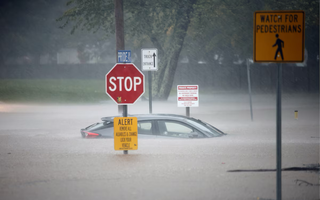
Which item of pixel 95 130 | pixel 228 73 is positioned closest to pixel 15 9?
pixel 228 73

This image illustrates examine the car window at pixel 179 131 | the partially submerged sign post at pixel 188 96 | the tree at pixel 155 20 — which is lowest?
the car window at pixel 179 131

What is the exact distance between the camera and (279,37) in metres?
5.21

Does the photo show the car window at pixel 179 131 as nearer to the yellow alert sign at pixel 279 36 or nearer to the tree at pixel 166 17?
the yellow alert sign at pixel 279 36

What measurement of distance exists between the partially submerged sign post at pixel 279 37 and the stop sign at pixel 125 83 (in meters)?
3.78

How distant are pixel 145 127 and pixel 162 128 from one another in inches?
16.5

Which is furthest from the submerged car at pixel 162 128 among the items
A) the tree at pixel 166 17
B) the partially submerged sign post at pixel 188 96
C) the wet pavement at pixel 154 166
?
the tree at pixel 166 17

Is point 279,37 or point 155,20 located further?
point 155,20

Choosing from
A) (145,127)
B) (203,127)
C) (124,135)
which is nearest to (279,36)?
(124,135)

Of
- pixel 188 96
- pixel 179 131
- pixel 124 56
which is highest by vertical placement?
pixel 124 56

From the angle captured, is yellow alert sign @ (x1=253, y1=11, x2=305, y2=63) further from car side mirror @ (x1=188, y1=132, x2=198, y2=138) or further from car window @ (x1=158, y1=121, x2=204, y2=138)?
car side mirror @ (x1=188, y1=132, x2=198, y2=138)

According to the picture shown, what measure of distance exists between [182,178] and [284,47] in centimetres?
280

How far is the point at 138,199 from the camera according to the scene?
5820 mm

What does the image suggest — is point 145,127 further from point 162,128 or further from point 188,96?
point 188,96

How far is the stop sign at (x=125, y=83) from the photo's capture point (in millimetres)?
8656
